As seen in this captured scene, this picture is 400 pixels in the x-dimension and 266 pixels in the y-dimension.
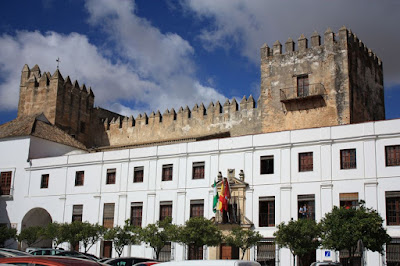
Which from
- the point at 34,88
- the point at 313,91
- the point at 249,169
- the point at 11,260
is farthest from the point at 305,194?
the point at 34,88

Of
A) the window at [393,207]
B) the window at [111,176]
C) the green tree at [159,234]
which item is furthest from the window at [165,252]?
the window at [393,207]

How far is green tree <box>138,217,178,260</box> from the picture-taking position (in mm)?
29484

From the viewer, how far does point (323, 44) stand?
3609cm

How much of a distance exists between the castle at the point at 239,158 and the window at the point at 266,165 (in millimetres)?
59

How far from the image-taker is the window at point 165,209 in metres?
33.6

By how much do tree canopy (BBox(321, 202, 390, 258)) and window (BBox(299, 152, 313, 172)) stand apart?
568 centimetres

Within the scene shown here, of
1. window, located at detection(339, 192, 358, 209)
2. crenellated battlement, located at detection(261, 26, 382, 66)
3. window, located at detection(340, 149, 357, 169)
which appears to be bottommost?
window, located at detection(339, 192, 358, 209)

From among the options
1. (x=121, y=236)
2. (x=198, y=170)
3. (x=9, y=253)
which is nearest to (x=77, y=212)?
(x=121, y=236)

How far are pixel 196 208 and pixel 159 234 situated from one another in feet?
11.3

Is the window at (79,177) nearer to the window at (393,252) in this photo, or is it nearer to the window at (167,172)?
the window at (167,172)

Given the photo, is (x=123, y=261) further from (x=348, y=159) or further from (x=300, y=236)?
(x=348, y=159)

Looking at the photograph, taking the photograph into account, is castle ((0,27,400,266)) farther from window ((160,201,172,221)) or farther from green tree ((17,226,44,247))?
green tree ((17,226,44,247))

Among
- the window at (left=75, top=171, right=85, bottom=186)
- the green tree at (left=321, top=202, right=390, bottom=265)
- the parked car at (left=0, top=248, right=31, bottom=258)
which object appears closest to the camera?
the parked car at (left=0, top=248, right=31, bottom=258)

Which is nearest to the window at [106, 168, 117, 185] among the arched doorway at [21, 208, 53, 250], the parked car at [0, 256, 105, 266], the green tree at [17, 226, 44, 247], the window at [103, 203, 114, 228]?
the window at [103, 203, 114, 228]
